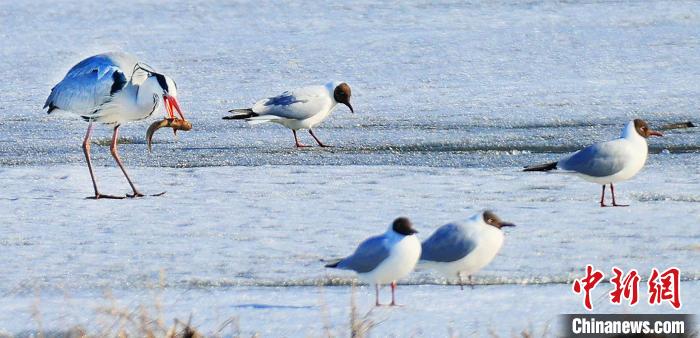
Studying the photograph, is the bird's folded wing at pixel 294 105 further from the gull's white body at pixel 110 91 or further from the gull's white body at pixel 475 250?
the gull's white body at pixel 475 250

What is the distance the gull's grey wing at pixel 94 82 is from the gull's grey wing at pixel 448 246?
3477mm

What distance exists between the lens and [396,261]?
504 centimetres

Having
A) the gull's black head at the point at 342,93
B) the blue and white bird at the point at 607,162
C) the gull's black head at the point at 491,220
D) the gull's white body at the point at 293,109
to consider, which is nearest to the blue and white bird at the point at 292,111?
the gull's white body at the point at 293,109

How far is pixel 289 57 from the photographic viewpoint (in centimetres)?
1362

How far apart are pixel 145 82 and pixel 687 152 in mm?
3887

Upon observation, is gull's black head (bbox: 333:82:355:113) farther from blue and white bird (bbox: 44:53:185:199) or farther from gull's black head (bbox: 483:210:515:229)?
gull's black head (bbox: 483:210:515:229)

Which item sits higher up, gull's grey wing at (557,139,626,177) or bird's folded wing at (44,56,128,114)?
bird's folded wing at (44,56,128,114)

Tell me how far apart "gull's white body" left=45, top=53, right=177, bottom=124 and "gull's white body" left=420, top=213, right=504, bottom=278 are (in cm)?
321

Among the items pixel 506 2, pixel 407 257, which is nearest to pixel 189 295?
pixel 407 257

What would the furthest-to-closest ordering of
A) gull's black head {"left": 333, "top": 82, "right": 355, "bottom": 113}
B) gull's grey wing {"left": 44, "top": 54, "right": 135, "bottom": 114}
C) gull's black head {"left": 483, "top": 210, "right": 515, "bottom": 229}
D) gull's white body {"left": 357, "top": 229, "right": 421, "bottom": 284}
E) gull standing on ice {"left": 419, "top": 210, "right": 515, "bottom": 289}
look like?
gull's black head {"left": 333, "top": 82, "right": 355, "bottom": 113} → gull's grey wing {"left": 44, "top": 54, "right": 135, "bottom": 114} → gull's black head {"left": 483, "top": 210, "right": 515, "bottom": 229} → gull standing on ice {"left": 419, "top": 210, "right": 515, "bottom": 289} → gull's white body {"left": 357, "top": 229, "right": 421, "bottom": 284}

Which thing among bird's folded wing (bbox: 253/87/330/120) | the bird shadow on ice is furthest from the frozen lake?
bird's folded wing (bbox: 253/87/330/120)

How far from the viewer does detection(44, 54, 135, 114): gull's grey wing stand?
827 cm

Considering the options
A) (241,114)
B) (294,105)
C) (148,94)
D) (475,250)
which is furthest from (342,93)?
(475,250)

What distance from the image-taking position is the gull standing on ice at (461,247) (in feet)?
17.4
